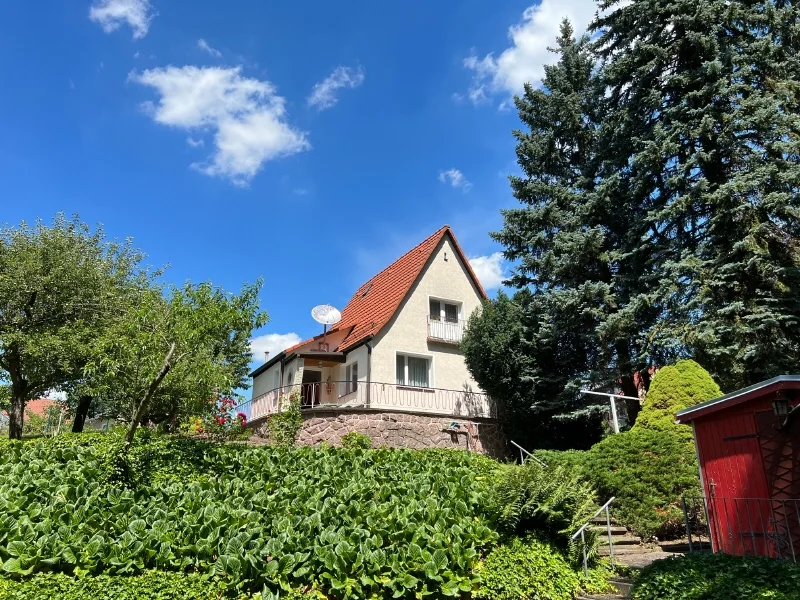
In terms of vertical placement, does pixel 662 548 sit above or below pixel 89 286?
below

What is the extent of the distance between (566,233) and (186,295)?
446 inches

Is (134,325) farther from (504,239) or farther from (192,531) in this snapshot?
(504,239)

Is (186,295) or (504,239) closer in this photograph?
(186,295)

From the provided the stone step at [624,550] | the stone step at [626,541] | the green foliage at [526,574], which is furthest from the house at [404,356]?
the green foliage at [526,574]

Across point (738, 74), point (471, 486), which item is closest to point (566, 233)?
point (738, 74)

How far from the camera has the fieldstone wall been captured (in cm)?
1650

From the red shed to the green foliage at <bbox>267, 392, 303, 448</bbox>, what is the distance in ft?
34.0

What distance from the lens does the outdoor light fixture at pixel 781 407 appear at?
23.8 ft

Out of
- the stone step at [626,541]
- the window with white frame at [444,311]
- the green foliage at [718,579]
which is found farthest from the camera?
the window with white frame at [444,311]

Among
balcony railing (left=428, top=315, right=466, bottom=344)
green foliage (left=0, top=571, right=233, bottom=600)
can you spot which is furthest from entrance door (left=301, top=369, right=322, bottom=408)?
green foliage (left=0, top=571, right=233, bottom=600)

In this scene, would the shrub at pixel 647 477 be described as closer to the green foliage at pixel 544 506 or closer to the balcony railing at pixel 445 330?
the green foliage at pixel 544 506

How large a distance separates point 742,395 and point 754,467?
3.40 feet

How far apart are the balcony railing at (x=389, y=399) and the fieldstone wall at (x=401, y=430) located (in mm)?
388

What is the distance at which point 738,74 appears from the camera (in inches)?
551
